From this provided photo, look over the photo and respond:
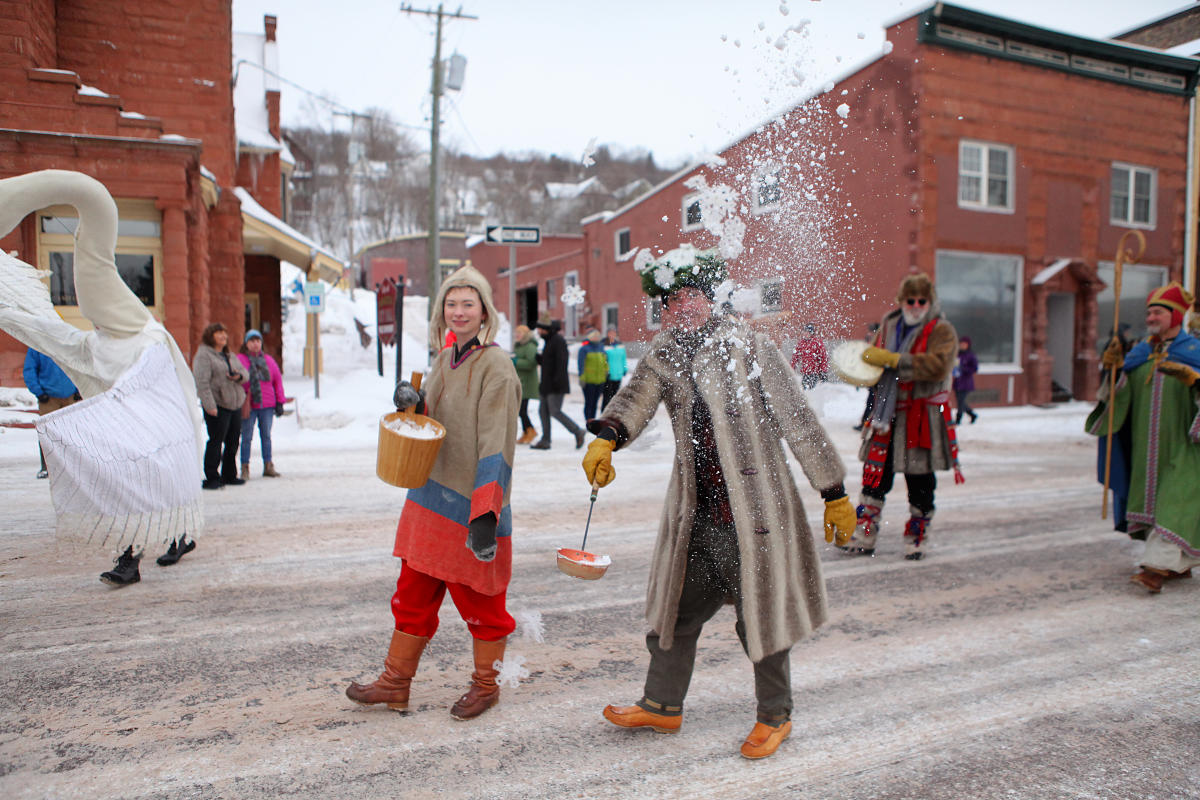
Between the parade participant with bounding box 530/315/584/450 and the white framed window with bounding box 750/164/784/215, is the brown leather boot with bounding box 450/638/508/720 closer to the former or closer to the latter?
the white framed window with bounding box 750/164/784/215

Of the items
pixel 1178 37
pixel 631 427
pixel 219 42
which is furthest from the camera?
pixel 1178 37

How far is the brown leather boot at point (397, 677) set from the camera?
3.05m

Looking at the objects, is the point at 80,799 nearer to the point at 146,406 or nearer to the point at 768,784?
the point at 146,406

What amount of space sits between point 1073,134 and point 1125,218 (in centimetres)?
279

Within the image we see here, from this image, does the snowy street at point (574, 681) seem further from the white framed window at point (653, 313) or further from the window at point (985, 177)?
the window at point (985, 177)

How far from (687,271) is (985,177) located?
17387 mm

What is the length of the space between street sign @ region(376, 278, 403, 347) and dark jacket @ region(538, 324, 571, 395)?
606 centimetres

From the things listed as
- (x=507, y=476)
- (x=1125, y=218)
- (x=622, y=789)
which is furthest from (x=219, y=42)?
(x=1125, y=218)

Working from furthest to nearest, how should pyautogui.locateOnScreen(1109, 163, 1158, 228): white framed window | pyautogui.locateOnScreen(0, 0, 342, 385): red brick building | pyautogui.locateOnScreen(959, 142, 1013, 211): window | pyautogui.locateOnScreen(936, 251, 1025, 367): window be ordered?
pyautogui.locateOnScreen(1109, 163, 1158, 228): white framed window, pyautogui.locateOnScreen(936, 251, 1025, 367): window, pyautogui.locateOnScreen(959, 142, 1013, 211): window, pyautogui.locateOnScreen(0, 0, 342, 385): red brick building

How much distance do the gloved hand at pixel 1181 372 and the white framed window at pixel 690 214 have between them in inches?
142

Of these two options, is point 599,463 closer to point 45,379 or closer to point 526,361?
point 45,379

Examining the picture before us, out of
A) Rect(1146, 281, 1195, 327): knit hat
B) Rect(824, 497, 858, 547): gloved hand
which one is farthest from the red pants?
Rect(1146, 281, 1195, 327): knit hat

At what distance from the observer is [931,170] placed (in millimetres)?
16562

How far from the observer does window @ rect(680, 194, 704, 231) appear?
115 inches
